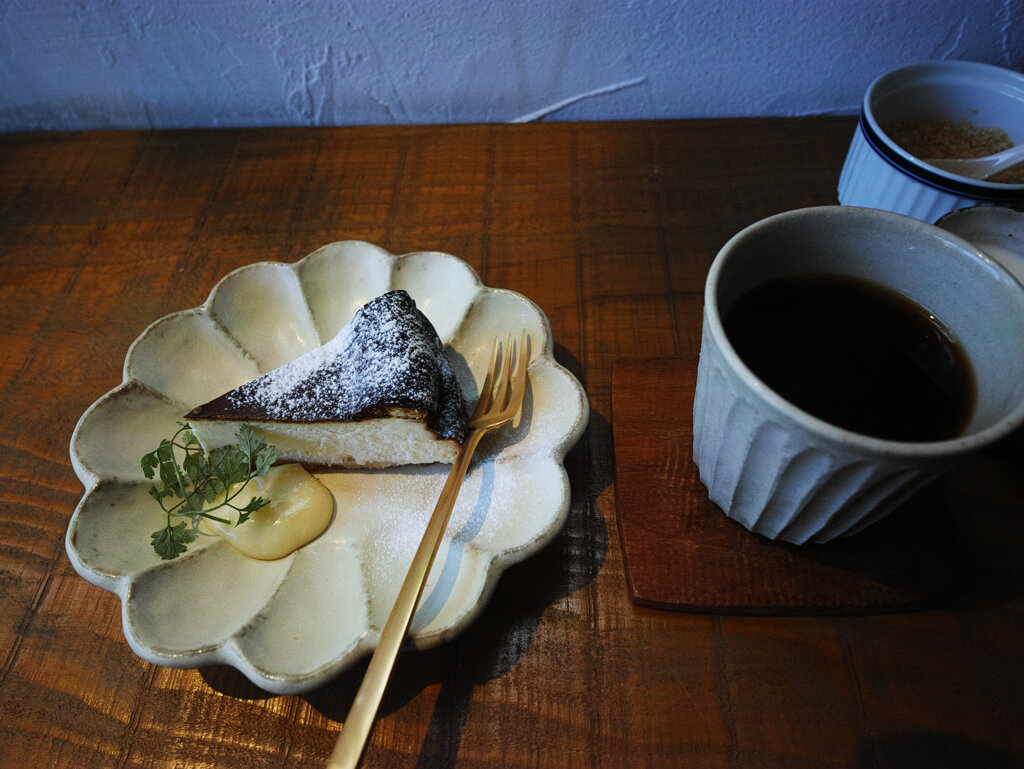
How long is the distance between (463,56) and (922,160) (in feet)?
2.70

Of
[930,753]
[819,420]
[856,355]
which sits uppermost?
[819,420]

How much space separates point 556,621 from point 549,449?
0.20m

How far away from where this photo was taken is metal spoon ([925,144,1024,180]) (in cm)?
95

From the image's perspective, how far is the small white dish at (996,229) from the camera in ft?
2.58

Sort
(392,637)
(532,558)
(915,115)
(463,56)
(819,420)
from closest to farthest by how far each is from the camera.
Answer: (819,420), (392,637), (532,558), (915,115), (463,56)

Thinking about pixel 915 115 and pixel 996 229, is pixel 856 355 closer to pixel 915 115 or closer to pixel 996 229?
pixel 996 229

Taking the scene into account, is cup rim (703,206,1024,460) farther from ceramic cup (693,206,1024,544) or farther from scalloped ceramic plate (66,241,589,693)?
scalloped ceramic plate (66,241,589,693)

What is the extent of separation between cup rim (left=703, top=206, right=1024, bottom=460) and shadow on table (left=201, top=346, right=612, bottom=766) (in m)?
0.33

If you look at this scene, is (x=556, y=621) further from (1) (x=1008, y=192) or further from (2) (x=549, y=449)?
(1) (x=1008, y=192)

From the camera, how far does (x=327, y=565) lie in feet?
2.50

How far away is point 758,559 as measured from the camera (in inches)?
28.1

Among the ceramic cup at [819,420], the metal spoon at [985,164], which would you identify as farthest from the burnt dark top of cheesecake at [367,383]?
the metal spoon at [985,164]

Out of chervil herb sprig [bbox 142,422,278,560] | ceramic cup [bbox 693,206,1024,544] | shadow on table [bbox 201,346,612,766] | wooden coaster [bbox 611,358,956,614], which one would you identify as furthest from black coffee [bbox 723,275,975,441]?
chervil herb sprig [bbox 142,422,278,560]

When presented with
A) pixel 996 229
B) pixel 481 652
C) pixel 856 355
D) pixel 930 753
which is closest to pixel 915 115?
pixel 996 229
